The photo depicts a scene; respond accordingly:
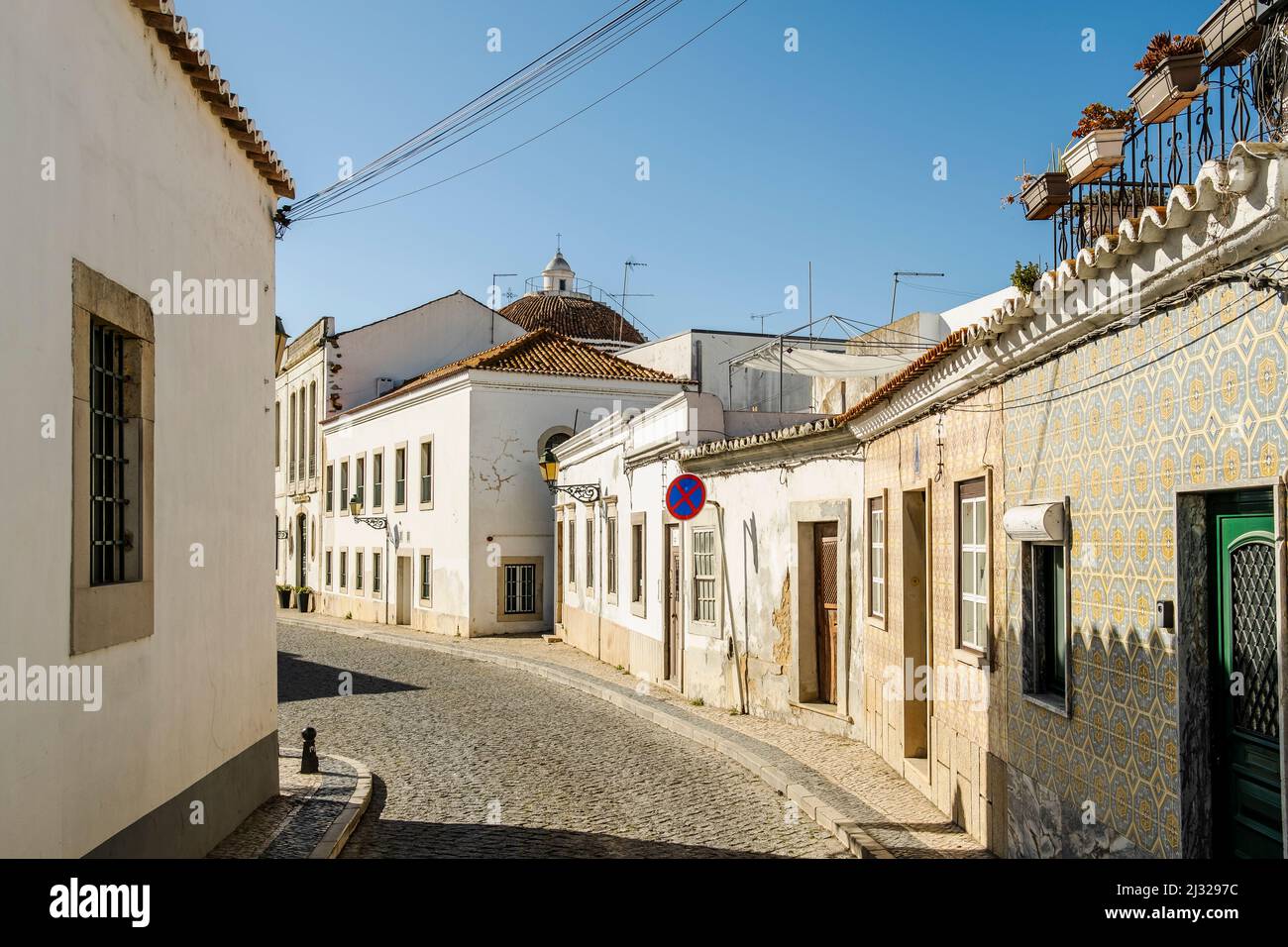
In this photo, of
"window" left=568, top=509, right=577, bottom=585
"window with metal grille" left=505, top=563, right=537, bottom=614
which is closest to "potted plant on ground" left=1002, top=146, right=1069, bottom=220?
"window" left=568, top=509, right=577, bottom=585

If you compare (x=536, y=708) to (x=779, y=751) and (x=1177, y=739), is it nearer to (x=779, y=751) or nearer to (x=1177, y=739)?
(x=779, y=751)

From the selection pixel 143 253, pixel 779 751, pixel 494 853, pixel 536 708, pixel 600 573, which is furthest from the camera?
pixel 600 573

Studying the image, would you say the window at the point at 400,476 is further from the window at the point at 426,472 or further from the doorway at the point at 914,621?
the doorway at the point at 914,621

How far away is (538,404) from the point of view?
26.7 m

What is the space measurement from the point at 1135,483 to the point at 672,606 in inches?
460

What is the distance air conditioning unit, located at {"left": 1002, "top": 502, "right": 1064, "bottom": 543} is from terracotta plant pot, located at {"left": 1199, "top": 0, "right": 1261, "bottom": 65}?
2.50 meters

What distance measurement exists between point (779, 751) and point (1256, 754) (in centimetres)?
705

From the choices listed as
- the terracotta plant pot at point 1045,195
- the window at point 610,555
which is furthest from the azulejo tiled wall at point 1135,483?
the window at point 610,555

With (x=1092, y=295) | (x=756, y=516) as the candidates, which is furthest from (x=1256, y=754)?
(x=756, y=516)

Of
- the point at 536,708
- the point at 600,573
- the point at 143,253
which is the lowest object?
the point at 536,708

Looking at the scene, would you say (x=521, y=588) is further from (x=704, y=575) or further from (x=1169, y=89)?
(x=1169, y=89)

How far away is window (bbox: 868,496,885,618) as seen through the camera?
10.8 m

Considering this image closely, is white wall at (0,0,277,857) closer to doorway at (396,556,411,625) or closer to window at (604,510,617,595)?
window at (604,510,617,595)

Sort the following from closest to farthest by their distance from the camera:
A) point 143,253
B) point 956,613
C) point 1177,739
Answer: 1. point 1177,739
2. point 143,253
3. point 956,613
